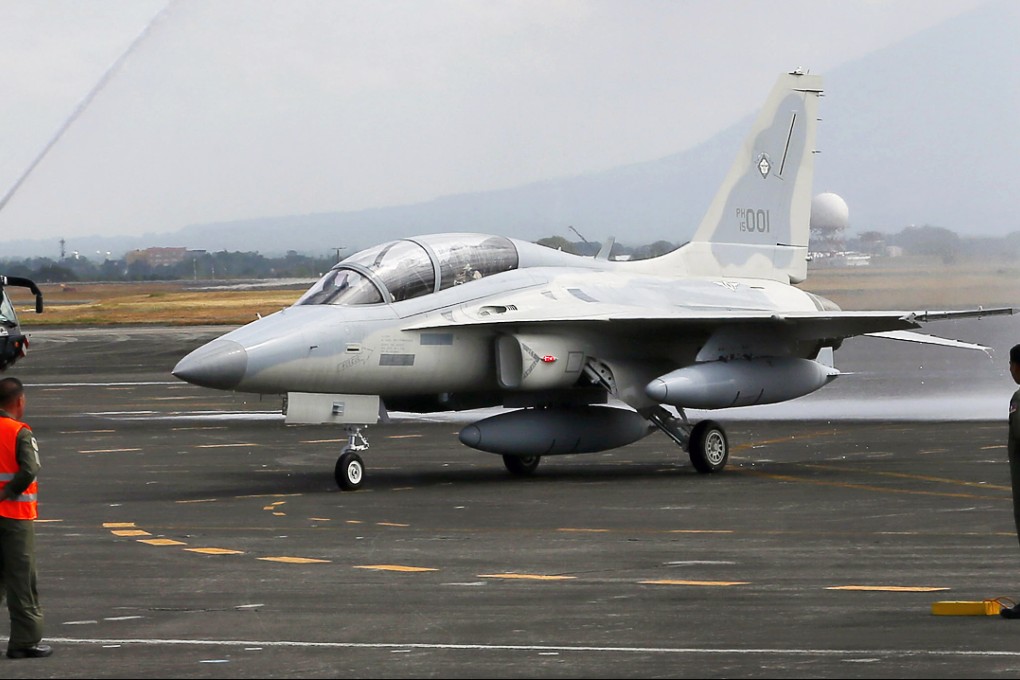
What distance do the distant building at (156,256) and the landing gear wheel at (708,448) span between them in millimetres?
71267

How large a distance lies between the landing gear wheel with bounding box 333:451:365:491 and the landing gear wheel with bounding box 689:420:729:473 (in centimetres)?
426

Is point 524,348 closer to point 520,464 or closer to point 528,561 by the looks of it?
point 520,464

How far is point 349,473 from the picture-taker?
17797mm

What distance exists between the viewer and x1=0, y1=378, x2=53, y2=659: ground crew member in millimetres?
8992

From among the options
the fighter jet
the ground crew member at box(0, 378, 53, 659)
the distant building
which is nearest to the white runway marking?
the ground crew member at box(0, 378, 53, 659)

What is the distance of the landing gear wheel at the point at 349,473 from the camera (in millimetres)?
17766

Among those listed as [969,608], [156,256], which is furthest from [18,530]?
[156,256]

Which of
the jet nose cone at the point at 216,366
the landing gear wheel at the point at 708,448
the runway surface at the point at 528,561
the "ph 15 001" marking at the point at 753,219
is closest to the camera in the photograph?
the runway surface at the point at 528,561

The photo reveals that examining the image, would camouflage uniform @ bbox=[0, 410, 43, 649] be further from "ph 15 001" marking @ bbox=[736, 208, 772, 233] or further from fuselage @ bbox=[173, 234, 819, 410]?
"ph 15 001" marking @ bbox=[736, 208, 772, 233]

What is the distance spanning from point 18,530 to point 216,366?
7.68 m

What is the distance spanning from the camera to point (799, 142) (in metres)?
23.8

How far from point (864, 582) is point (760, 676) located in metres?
3.22

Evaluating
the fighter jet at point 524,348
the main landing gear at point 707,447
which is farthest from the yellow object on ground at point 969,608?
the main landing gear at point 707,447

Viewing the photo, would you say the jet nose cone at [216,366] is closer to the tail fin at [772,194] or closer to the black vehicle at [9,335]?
the tail fin at [772,194]
